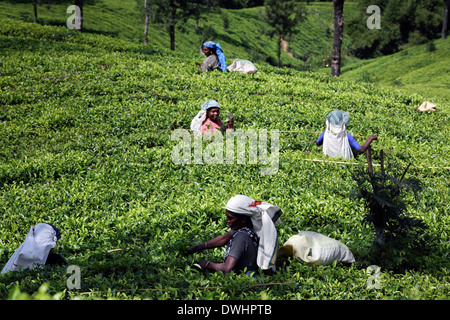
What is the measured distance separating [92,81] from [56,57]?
362 cm

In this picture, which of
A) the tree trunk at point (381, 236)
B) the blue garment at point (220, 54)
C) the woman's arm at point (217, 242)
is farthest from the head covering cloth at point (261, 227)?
the blue garment at point (220, 54)

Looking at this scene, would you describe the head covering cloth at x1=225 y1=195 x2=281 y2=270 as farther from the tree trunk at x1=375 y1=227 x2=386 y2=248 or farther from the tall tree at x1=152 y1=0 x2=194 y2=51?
the tall tree at x1=152 y1=0 x2=194 y2=51

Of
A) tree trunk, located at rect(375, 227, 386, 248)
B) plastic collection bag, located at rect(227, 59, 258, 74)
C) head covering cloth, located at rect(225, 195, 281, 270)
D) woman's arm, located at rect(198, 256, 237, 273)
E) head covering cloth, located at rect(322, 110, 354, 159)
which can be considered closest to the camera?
woman's arm, located at rect(198, 256, 237, 273)

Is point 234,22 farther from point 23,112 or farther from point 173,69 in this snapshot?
point 23,112

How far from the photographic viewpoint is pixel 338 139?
9.10m

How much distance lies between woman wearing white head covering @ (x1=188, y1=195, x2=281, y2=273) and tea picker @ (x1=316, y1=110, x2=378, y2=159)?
15.5 feet

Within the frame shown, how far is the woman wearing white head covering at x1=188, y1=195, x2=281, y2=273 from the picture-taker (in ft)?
15.1

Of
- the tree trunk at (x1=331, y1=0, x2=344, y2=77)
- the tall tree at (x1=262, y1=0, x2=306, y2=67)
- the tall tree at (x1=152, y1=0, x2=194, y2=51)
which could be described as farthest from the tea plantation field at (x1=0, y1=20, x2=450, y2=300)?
the tall tree at (x1=262, y1=0, x2=306, y2=67)

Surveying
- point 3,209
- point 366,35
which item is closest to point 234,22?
point 366,35

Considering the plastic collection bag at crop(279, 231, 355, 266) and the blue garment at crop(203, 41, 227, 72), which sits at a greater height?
the blue garment at crop(203, 41, 227, 72)

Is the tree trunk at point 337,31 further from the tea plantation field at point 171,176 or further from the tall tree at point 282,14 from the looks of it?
the tall tree at point 282,14

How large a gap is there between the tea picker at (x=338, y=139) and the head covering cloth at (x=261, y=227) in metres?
4.77

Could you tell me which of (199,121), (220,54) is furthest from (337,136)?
(220,54)

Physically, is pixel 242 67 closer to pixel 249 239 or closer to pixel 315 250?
pixel 315 250
